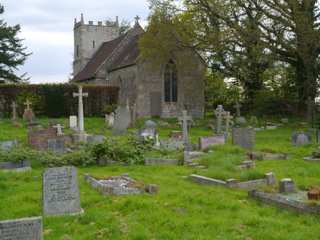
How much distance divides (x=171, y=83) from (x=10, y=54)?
18.0 meters

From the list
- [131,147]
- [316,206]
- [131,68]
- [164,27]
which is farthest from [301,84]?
[316,206]

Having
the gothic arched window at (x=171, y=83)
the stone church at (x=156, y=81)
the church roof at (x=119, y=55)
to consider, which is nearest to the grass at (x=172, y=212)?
the stone church at (x=156, y=81)

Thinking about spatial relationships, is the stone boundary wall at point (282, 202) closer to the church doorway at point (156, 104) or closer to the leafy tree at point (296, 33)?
the leafy tree at point (296, 33)

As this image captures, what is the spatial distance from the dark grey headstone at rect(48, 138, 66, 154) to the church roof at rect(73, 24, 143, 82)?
21748 millimetres

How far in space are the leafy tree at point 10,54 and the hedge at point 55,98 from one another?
14.6 meters

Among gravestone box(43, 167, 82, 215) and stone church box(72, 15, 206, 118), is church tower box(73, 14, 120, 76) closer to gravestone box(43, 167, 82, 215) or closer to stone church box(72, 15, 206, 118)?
stone church box(72, 15, 206, 118)

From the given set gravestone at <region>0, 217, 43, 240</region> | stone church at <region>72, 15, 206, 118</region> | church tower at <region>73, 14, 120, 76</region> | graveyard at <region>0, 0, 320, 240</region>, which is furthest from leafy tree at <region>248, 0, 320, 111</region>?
church tower at <region>73, 14, 120, 76</region>

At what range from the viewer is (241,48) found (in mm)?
32688

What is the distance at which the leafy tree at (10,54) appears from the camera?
48125 mm

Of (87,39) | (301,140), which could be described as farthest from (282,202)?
(87,39)

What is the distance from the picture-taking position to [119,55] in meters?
43.1

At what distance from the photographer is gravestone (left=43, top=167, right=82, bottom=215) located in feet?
28.3

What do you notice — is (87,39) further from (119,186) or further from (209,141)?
(119,186)

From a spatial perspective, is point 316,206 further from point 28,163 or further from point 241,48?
point 241,48
